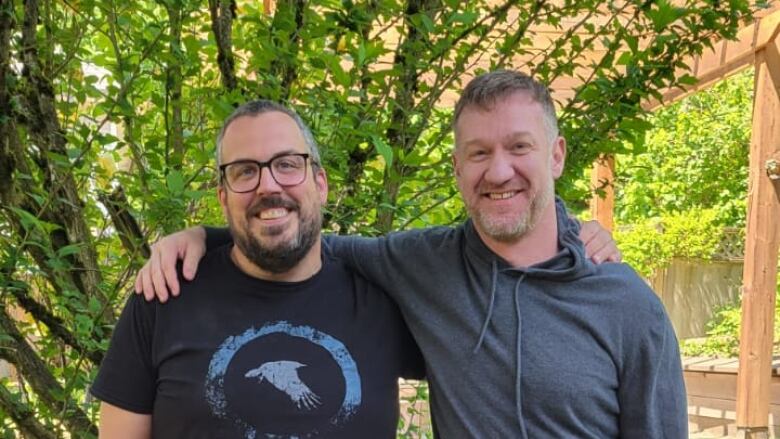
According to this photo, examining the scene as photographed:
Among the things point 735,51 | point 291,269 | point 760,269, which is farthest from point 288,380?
point 760,269

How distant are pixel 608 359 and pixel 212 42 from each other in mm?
1207

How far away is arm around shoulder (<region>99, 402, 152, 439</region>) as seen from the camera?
148cm

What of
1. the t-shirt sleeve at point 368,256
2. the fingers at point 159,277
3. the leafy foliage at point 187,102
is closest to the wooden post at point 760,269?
the leafy foliage at point 187,102

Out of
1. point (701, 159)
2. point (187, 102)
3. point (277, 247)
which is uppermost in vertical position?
point (701, 159)

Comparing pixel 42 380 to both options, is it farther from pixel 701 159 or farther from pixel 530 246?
pixel 701 159

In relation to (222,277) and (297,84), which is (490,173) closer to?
(222,277)

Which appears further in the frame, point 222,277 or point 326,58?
point 326,58

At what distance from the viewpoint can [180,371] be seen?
1.48m

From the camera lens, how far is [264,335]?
152 cm

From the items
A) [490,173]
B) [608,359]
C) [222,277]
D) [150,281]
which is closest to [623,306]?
[608,359]

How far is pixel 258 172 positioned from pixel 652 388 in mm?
774

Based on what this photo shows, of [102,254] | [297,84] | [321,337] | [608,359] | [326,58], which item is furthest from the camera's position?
[102,254]

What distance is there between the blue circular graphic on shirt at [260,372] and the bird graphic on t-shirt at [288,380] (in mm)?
13

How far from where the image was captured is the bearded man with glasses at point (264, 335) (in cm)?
147
